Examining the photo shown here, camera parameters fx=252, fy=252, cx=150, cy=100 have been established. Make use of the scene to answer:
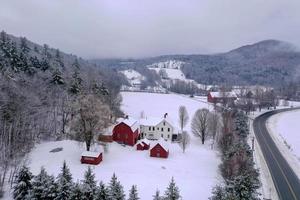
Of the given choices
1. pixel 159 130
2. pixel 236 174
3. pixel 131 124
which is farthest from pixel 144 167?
pixel 159 130

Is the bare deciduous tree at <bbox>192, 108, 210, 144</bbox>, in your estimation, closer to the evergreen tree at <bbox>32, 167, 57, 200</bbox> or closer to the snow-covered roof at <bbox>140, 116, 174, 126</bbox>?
the snow-covered roof at <bbox>140, 116, 174, 126</bbox>

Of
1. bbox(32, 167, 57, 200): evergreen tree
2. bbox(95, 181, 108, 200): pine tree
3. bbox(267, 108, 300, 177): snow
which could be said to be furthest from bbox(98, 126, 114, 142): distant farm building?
bbox(267, 108, 300, 177): snow

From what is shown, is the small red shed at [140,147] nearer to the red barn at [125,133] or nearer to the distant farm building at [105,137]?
the red barn at [125,133]

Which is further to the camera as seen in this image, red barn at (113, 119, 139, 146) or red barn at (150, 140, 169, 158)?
red barn at (113, 119, 139, 146)

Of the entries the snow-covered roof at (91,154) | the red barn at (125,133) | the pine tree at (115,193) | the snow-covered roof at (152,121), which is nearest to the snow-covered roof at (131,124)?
the red barn at (125,133)

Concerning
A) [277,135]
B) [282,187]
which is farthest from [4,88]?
[277,135]

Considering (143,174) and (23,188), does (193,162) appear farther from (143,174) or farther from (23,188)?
(23,188)

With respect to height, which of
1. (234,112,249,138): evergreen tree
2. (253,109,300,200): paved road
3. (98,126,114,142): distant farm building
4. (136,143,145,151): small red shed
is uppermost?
(234,112,249,138): evergreen tree

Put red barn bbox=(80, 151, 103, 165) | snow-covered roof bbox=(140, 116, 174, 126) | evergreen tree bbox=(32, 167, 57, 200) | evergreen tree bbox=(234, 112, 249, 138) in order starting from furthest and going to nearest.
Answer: snow-covered roof bbox=(140, 116, 174, 126) < evergreen tree bbox=(234, 112, 249, 138) < red barn bbox=(80, 151, 103, 165) < evergreen tree bbox=(32, 167, 57, 200)
